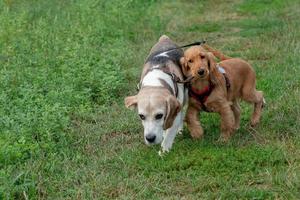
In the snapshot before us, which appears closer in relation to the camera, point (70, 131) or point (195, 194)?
point (195, 194)

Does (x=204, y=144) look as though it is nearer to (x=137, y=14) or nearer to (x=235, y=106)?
(x=235, y=106)

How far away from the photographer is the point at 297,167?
5.44 meters

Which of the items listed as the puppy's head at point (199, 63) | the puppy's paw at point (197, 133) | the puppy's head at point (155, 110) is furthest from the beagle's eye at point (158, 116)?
the puppy's paw at point (197, 133)

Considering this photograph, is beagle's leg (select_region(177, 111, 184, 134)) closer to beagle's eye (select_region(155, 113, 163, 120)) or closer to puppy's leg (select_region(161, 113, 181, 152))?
puppy's leg (select_region(161, 113, 181, 152))

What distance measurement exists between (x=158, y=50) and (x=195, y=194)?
7.37ft

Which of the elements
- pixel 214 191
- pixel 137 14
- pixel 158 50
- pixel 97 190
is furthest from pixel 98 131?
pixel 137 14

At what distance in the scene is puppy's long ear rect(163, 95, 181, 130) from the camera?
5773 millimetres

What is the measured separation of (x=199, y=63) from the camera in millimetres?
6113

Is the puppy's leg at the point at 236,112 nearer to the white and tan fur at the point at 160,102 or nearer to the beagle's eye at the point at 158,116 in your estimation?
the white and tan fur at the point at 160,102

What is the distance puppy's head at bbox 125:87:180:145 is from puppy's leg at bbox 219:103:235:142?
62 cm

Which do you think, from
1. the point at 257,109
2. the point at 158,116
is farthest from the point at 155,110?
the point at 257,109

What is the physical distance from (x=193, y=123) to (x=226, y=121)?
35cm

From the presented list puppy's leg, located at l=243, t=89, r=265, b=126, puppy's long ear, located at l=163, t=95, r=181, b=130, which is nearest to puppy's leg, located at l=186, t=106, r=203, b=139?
puppy's long ear, located at l=163, t=95, r=181, b=130

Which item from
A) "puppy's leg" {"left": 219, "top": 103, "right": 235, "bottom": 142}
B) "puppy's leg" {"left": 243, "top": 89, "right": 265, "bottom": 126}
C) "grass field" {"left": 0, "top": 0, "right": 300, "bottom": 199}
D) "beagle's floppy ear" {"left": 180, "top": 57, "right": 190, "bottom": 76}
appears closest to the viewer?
"grass field" {"left": 0, "top": 0, "right": 300, "bottom": 199}
